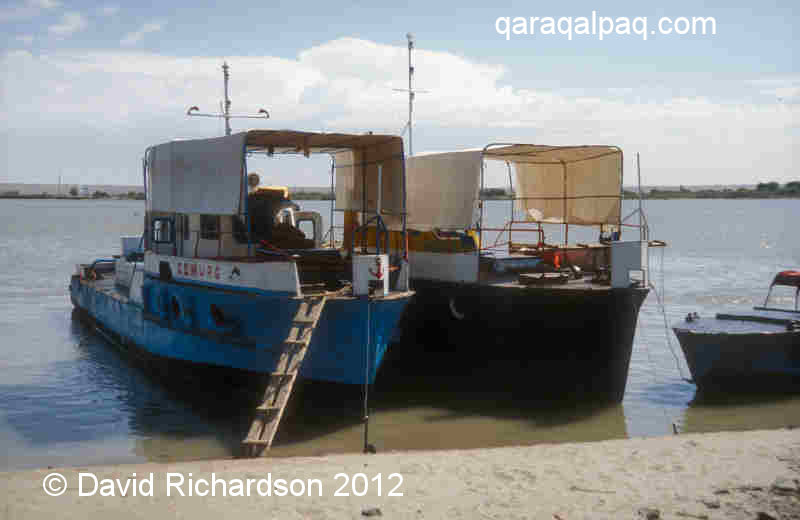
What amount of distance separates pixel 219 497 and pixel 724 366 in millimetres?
10444

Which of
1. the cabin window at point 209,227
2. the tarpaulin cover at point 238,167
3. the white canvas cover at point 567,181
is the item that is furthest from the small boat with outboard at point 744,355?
the cabin window at point 209,227

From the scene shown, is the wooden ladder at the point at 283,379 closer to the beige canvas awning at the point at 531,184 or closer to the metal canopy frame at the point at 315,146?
the metal canopy frame at the point at 315,146

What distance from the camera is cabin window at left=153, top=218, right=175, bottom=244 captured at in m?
16.2

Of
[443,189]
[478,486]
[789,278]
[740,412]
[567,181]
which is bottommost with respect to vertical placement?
[740,412]

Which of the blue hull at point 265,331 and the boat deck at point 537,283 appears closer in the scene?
the blue hull at point 265,331

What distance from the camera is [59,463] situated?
11.7 m

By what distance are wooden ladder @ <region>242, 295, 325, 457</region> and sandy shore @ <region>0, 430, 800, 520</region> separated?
63cm

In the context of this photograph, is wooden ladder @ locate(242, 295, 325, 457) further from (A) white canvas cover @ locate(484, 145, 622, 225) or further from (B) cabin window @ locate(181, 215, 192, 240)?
(A) white canvas cover @ locate(484, 145, 622, 225)

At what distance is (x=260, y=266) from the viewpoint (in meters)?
13.0

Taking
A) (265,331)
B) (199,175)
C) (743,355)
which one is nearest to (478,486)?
(265,331)

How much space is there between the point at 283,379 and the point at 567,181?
9.76 m

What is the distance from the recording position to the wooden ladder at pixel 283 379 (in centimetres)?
1063

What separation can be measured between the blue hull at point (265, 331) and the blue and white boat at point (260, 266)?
0.02m

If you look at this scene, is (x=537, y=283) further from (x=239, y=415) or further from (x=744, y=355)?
(x=239, y=415)
